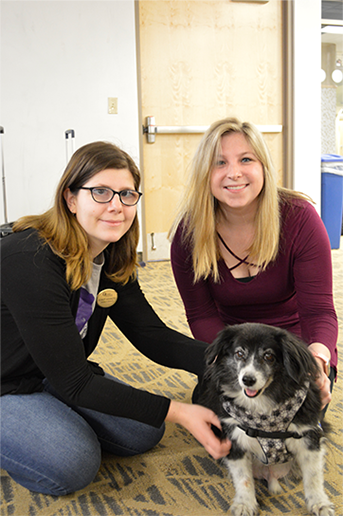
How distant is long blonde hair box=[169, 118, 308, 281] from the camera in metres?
1.60

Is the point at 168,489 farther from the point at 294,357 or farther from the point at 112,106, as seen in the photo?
the point at 112,106

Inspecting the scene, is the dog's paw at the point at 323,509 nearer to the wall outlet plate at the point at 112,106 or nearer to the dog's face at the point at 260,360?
the dog's face at the point at 260,360

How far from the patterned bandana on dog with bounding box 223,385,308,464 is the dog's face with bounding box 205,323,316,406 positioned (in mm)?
30

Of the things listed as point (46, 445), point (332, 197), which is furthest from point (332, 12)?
point (46, 445)

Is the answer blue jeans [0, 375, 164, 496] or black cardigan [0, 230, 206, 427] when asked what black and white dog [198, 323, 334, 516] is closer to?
black cardigan [0, 230, 206, 427]

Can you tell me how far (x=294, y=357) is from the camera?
1.12 m

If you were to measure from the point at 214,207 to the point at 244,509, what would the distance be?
1.00m

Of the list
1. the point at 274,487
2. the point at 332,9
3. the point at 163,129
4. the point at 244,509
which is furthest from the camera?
the point at 332,9

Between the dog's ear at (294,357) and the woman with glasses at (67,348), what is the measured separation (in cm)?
29

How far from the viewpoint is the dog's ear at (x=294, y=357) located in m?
1.12

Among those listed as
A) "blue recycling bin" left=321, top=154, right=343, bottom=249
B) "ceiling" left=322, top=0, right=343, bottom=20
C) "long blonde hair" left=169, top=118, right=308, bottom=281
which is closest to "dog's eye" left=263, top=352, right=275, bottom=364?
"long blonde hair" left=169, top=118, right=308, bottom=281

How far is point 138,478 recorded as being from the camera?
4.67 ft

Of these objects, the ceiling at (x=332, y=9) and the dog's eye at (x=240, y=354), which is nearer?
the dog's eye at (x=240, y=354)

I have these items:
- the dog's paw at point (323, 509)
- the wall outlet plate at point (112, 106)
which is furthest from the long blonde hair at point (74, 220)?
A: the wall outlet plate at point (112, 106)
